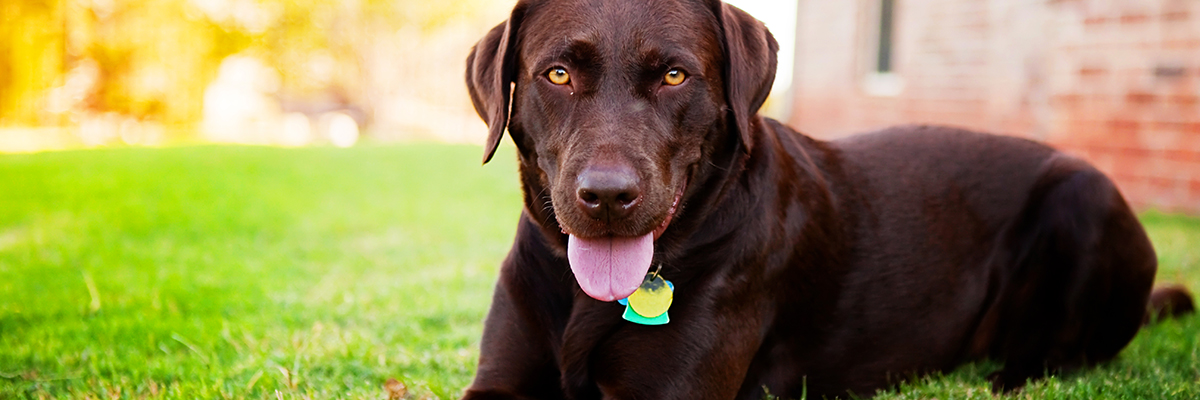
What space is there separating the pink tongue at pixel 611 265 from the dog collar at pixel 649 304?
0.08 meters

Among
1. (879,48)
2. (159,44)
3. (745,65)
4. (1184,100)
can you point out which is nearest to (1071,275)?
(745,65)

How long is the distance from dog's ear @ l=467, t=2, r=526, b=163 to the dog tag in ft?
1.89

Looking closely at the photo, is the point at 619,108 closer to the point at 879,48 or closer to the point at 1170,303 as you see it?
the point at 1170,303

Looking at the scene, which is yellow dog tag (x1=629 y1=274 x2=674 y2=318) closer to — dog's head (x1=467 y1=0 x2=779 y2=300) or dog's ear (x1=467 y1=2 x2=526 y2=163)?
dog's head (x1=467 y1=0 x2=779 y2=300)

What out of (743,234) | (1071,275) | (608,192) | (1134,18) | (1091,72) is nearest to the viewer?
(608,192)

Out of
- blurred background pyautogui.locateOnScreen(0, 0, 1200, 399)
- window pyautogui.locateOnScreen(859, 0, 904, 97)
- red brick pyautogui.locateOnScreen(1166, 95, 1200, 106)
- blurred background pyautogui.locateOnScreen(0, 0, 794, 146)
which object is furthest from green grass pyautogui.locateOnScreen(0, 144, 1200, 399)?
window pyautogui.locateOnScreen(859, 0, 904, 97)

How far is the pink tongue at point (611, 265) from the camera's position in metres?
2.16

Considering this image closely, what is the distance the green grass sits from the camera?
9.45 feet

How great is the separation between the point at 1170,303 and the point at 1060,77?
16.6ft

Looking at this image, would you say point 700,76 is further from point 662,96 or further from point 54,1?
point 54,1

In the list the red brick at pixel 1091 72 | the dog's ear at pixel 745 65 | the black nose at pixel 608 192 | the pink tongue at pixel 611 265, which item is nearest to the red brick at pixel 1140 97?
the red brick at pixel 1091 72

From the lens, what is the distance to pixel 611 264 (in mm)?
2178

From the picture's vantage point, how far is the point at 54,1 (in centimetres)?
1583

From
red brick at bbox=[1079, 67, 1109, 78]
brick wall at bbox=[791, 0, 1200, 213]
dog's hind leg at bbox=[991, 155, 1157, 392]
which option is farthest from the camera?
red brick at bbox=[1079, 67, 1109, 78]
